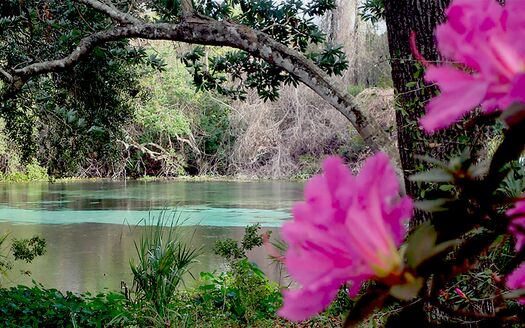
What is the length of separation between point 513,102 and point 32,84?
420 centimetres

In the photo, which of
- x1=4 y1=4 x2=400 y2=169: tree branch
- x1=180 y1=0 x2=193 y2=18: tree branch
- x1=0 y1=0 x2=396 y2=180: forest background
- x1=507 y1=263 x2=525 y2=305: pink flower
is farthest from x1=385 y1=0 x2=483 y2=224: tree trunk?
x1=0 y1=0 x2=396 y2=180: forest background

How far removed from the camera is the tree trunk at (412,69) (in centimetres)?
211

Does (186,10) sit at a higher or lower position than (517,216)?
higher

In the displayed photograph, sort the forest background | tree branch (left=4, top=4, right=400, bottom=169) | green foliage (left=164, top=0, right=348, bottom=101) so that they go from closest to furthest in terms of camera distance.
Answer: tree branch (left=4, top=4, right=400, bottom=169) < green foliage (left=164, top=0, right=348, bottom=101) < the forest background

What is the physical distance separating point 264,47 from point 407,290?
2.66m

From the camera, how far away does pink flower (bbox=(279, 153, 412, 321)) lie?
0.67 ft

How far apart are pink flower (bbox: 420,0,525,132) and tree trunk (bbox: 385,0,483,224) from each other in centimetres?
185

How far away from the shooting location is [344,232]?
0.20 m

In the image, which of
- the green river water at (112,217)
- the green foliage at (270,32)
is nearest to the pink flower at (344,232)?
the green foliage at (270,32)

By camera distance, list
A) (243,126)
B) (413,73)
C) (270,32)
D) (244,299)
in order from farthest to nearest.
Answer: (243,126)
(244,299)
(270,32)
(413,73)

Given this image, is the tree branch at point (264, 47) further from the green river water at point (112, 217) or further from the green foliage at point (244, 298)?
the green river water at point (112, 217)

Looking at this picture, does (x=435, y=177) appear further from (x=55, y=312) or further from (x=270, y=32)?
(x=55, y=312)

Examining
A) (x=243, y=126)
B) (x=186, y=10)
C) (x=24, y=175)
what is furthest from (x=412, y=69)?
(x=24, y=175)

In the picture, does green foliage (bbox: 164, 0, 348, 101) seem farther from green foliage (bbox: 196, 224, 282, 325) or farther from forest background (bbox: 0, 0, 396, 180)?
forest background (bbox: 0, 0, 396, 180)
